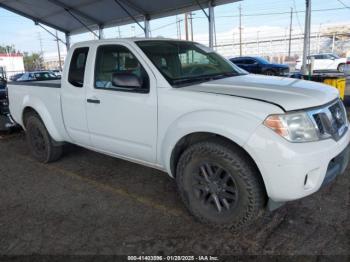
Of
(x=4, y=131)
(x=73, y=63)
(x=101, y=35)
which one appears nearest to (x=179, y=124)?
(x=73, y=63)

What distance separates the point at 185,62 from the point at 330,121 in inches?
71.3

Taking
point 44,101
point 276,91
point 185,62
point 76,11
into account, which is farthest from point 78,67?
point 76,11

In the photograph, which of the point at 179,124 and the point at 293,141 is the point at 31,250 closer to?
the point at 179,124

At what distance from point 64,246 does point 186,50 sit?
8.71 ft

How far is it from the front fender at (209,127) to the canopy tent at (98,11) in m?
10.1

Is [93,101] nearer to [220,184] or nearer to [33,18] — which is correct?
[220,184]

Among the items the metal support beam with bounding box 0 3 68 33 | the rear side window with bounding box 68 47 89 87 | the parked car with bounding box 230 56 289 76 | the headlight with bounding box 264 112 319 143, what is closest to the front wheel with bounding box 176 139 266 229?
the headlight with bounding box 264 112 319 143

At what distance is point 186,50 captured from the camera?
418cm

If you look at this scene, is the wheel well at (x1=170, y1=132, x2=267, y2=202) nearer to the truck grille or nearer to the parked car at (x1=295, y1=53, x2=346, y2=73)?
the truck grille

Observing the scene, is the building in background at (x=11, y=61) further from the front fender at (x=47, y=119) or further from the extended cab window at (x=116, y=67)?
the extended cab window at (x=116, y=67)

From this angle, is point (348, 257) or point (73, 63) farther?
point (73, 63)

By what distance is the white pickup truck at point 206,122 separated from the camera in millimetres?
2625

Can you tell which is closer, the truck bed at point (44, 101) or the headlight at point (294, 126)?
the headlight at point (294, 126)

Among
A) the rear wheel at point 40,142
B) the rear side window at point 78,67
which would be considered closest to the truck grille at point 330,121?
the rear side window at point 78,67
